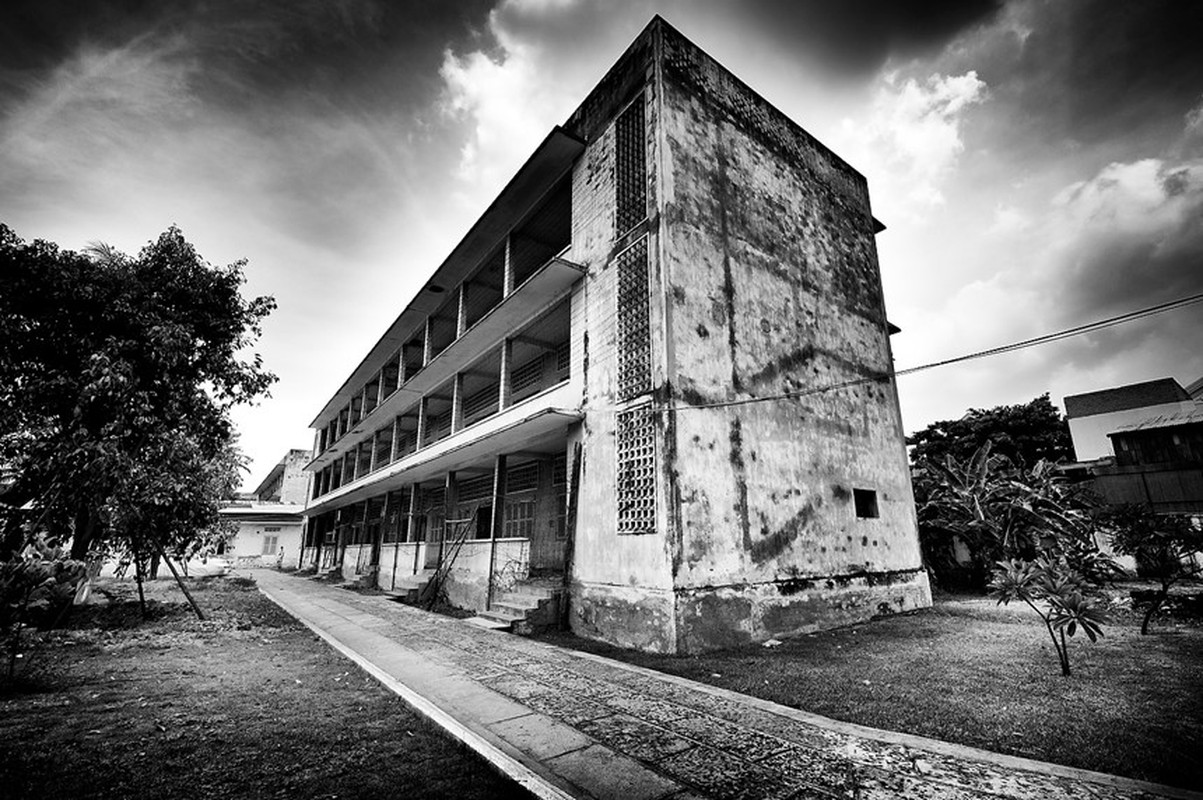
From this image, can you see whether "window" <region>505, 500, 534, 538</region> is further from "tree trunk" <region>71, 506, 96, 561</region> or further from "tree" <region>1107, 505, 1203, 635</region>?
"tree" <region>1107, 505, 1203, 635</region>

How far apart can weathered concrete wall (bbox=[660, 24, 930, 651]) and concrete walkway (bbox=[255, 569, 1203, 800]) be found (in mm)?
2254

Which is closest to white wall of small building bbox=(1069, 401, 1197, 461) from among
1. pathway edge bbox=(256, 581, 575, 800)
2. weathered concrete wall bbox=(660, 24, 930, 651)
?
weathered concrete wall bbox=(660, 24, 930, 651)

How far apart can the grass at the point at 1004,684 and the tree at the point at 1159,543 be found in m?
0.75

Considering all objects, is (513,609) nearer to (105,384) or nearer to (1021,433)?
(105,384)

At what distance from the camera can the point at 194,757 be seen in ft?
11.7

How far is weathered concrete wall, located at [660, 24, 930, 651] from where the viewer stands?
7.79 metres

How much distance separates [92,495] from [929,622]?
1535 centimetres

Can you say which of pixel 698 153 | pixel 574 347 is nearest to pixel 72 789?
A: pixel 574 347

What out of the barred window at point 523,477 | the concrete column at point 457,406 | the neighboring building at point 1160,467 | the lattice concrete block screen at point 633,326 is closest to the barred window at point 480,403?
the concrete column at point 457,406

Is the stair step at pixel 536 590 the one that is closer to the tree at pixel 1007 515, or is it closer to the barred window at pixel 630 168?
the barred window at pixel 630 168

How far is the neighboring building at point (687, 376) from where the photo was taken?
7.83 m

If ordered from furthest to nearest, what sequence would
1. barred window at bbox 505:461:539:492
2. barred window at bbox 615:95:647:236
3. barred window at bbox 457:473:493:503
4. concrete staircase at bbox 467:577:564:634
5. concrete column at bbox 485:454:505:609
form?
1. barred window at bbox 457:473:493:503
2. barred window at bbox 505:461:539:492
3. concrete column at bbox 485:454:505:609
4. barred window at bbox 615:95:647:236
5. concrete staircase at bbox 467:577:564:634

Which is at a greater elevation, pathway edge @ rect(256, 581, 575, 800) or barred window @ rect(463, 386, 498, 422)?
barred window @ rect(463, 386, 498, 422)

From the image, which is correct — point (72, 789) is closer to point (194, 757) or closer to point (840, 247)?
point (194, 757)
